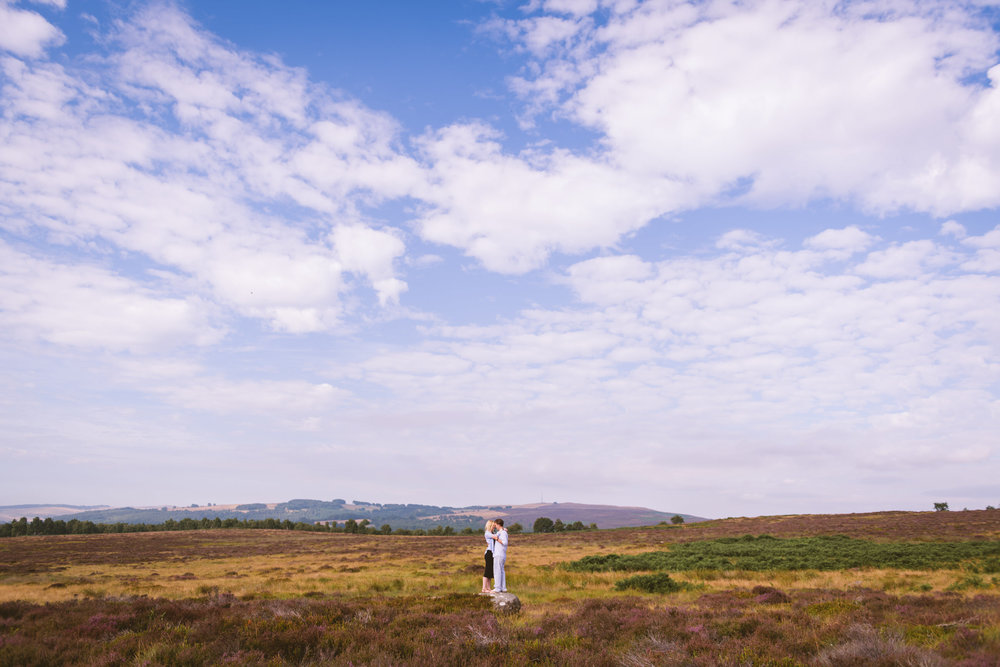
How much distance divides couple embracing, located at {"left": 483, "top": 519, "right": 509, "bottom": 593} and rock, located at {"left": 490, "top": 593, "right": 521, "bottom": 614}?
2.07 m

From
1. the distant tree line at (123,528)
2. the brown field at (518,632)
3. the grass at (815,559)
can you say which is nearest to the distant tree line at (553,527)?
the distant tree line at (123,528)

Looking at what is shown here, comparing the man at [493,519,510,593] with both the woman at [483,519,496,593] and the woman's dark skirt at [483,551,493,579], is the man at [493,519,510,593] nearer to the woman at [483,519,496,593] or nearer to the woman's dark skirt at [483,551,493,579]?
the woman at [483,519,496,593]

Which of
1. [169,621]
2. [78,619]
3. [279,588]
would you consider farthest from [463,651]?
[279,588]

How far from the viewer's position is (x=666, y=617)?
424 inches

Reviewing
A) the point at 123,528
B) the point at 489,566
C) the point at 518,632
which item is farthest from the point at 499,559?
the point at 123,528

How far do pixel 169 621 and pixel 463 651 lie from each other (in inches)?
238

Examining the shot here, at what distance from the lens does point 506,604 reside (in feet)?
41.5

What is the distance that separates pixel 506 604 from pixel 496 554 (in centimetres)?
308

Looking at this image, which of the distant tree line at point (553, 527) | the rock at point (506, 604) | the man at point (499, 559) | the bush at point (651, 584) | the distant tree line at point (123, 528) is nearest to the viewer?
the rock at point (506, 604)

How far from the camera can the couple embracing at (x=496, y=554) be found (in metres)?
15.7

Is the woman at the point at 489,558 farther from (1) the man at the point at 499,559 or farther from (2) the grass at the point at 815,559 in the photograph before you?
(2) the grass at the point at 815,559

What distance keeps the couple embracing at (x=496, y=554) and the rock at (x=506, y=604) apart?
207cm

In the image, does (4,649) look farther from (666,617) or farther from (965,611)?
(965,611)

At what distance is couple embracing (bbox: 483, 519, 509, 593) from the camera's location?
15672 mm
